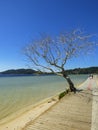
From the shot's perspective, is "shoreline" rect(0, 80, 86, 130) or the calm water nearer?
"shoreline" rect(0, 80, 86, 130)

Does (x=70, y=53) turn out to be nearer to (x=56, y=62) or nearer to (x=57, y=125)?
(x=56, y=62)

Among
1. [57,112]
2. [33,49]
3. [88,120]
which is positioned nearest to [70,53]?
[33,49]

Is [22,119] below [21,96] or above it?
below

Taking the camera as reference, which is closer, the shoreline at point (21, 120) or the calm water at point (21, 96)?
the shoreline at point (21, 120)

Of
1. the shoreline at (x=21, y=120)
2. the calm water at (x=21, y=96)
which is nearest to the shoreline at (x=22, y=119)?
the shoreline at (x=21, y=120)

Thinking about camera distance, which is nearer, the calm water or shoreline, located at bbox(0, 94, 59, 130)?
shoreline, located at bbox(0, 94, 59, 130)

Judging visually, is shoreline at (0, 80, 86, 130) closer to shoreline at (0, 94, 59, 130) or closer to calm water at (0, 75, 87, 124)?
shoreline at (0, 94, 59, 130)

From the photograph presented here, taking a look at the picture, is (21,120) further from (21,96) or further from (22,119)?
(21,96)

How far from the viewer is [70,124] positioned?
6879 millimetres

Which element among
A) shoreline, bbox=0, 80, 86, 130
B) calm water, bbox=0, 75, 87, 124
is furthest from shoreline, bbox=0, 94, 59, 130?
calm water, bbox=0, 75, 87, 124

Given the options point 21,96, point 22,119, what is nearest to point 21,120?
point 22,119

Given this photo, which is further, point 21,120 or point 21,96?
point 21,96

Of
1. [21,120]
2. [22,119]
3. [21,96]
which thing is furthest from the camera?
[21,96]

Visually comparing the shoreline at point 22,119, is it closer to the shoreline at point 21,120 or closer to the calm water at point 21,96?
the shoreline at point 21,120
